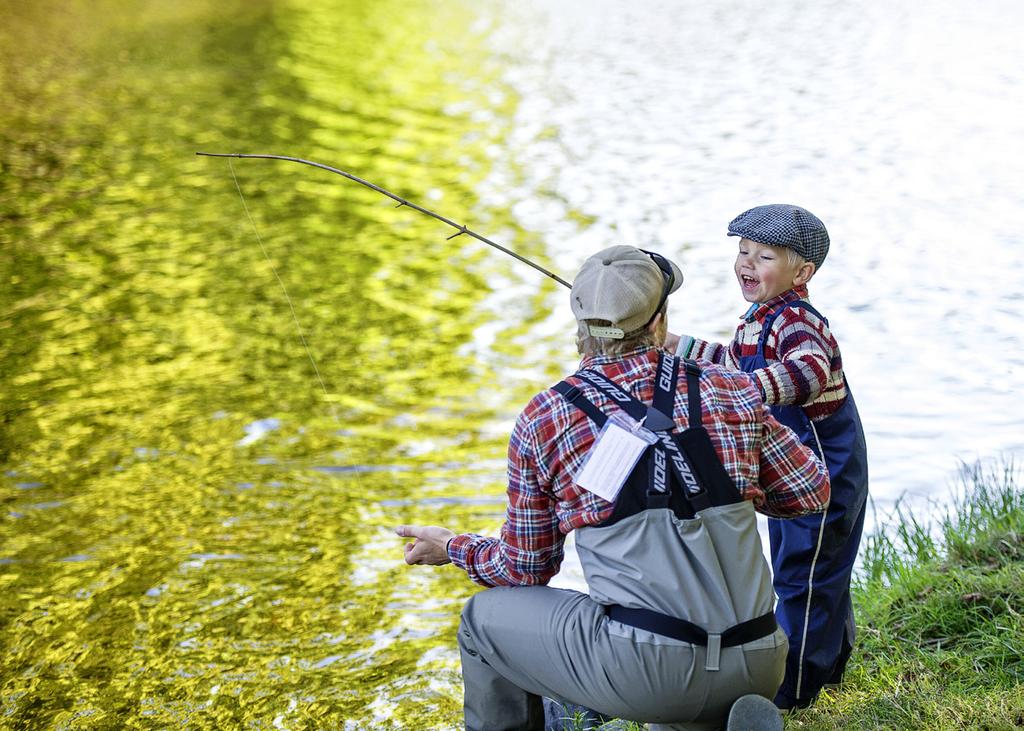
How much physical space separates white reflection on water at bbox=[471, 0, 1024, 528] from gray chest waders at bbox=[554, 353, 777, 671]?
268 centimetres

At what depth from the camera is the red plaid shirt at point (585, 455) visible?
243 cm

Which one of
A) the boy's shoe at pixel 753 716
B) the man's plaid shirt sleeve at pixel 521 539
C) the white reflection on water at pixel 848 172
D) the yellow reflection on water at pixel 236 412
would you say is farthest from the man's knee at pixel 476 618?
the white reflection on water at pixel 848 172

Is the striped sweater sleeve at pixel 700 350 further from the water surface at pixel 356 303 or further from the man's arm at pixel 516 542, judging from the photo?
the water surface at pixel 356 303

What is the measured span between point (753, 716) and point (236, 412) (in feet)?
14.1

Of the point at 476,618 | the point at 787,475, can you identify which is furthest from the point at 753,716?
the point at 476,618

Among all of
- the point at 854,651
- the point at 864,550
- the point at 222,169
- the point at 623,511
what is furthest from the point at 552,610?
the point at 222,169

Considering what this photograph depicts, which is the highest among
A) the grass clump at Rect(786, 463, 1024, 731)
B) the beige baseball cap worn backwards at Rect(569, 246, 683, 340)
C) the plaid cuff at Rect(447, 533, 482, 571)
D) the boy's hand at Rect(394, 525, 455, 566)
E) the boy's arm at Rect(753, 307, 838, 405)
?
the beige baseball cap worn backwards at Rect(569, 246, 683, 340)

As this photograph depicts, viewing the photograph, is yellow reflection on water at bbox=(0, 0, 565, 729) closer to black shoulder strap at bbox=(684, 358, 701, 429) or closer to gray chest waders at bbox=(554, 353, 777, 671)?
gray chest waders at bbox=(554, 353, 777, 671)

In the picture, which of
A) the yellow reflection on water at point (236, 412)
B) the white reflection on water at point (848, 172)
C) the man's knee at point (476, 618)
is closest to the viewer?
the man's knee at point (476, 618)

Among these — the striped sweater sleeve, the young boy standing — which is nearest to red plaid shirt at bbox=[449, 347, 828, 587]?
the young boy standing

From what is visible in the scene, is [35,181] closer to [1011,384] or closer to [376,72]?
[376,72]

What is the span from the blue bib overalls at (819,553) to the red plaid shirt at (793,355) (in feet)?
0.07

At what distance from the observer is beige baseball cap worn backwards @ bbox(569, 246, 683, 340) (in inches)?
97.2

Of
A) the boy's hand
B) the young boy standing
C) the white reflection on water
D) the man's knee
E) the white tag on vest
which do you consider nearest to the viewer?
the white tag on vest
